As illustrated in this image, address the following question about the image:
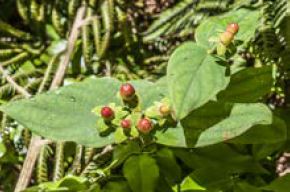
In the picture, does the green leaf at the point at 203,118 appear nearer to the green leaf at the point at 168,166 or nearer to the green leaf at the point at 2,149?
the green leaf at the point at 168,166

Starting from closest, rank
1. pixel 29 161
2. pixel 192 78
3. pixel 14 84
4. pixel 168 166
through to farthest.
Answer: pixel 192 78 → pixel 168 166 → pixel 29 161 → pixel 14 84

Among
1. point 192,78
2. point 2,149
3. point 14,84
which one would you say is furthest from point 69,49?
point 192,78

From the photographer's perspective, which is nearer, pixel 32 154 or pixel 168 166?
pixel 168 166

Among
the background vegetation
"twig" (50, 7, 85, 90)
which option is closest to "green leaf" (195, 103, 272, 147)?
the background vegetation

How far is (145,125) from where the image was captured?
0.82 m

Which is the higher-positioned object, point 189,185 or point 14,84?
point 14,84

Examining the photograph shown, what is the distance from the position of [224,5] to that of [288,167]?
375mm

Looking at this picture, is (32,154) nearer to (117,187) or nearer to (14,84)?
(14,84)

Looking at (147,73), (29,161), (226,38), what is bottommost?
(29,161)

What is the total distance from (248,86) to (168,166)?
0.16 metres

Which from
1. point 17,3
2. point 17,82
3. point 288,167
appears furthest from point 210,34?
point 17,3

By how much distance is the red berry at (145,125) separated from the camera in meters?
0.82

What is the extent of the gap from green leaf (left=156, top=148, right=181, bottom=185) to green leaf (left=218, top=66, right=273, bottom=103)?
0.11 metres

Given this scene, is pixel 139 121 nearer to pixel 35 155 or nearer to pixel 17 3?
pixel 35 155
